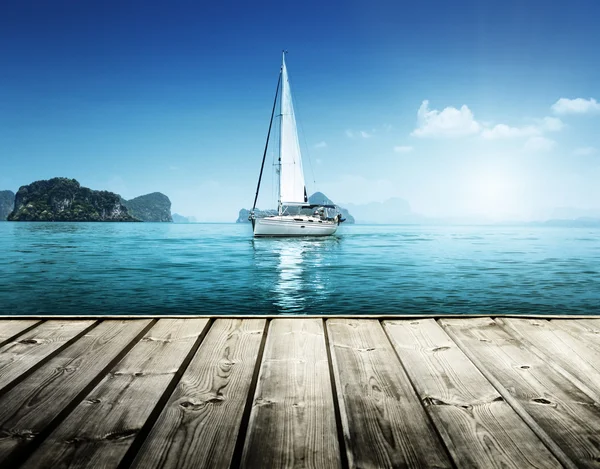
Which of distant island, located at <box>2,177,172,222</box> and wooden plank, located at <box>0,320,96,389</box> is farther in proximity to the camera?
distant island, located at <box>2,177,172,222</box>

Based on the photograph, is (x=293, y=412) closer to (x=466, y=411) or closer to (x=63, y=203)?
(x=466, y=411)

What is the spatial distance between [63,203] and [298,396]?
8024 inches

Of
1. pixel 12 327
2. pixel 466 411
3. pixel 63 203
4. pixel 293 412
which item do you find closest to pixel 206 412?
pixel 293 412

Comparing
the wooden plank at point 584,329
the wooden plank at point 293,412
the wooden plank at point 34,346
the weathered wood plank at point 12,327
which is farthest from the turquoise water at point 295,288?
the wooden plank at point 293,412

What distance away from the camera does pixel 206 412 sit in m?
1.45

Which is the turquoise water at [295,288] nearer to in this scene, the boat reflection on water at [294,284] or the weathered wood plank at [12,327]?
the boat reflection on water at [294,284]

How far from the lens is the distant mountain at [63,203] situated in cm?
17388

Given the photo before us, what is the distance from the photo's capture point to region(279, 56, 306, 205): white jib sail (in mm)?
38531

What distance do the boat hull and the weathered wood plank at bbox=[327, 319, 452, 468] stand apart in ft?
113

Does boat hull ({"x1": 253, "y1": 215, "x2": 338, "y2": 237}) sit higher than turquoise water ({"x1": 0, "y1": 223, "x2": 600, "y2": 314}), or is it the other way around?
boat hull ({"x1": 253, "y1": 215, "x2": 338, "y2": 237})

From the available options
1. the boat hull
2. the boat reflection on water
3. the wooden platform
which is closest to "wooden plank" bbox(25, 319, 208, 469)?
the wooden platform

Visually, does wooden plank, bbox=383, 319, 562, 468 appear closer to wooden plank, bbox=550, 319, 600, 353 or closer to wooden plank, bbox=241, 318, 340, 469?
wooden plank, bbox=241, 318, 340, 469

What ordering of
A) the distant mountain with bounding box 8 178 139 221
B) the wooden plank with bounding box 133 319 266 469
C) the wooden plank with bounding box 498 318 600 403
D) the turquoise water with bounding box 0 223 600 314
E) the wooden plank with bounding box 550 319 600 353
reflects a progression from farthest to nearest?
1. the distant mountain with bounding box 8 178 139 221
2. the turquoise water with bounding box 0 223 600 314
3. the wooden plank with bounding box 550 319 600 353
4. the wooden plank with bounding box 498 318 600 403
5. the wooden plank with bounding box 133 319 266 469

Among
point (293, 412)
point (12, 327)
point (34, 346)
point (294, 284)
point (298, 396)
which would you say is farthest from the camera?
point (294, 284)
